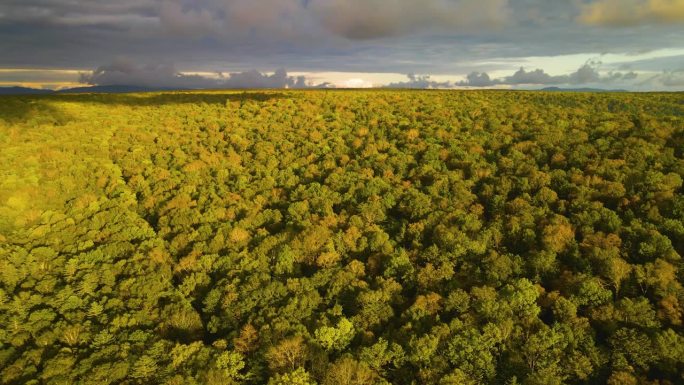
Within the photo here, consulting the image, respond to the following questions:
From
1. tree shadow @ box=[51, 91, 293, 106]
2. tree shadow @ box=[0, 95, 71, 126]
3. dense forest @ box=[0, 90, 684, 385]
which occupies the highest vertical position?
tree shadow @ box=[51, 91, 293, 106]

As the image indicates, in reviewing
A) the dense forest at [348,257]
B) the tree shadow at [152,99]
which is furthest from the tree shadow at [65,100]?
the dense forest at [348,257]

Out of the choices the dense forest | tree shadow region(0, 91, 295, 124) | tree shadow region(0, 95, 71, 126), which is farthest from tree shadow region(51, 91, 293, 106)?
the dense forest

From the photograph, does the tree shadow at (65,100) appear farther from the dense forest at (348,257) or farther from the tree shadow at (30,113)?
the dense forest at (348,257)

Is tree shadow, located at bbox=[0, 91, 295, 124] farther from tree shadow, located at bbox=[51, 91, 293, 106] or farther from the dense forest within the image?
the dense forest

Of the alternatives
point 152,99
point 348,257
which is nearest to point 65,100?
point 152,99

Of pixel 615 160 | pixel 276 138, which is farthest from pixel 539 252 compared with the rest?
pixel 276 138

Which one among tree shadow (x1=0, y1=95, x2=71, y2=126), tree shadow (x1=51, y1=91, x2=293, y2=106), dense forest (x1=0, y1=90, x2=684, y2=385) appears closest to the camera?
dense forest (x1=0, y1=90, x2=684, y2=385)

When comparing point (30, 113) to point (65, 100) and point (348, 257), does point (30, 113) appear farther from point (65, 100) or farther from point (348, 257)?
point (348, 257)

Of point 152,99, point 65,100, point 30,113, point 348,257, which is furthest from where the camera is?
point 152,99

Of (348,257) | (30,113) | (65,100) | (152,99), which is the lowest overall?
(348,257)
